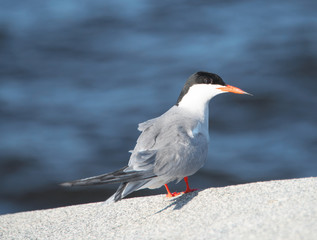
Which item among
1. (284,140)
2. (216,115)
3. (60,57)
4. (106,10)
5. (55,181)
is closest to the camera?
(55,181)

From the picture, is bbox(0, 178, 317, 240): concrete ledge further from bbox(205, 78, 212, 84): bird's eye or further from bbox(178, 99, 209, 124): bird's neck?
bbox(205, 78, 212, 84): bird's eye

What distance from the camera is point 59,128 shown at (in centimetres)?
671

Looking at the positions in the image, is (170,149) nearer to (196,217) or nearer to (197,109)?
(196,217)

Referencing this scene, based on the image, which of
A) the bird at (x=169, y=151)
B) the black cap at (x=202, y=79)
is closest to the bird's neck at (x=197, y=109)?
the bird at (x=169, y=151)

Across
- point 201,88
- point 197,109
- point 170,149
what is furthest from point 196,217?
point 201,88

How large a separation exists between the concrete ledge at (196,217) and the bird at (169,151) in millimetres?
195

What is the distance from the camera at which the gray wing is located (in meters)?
3.31

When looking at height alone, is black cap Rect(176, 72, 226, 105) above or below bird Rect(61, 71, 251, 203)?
above

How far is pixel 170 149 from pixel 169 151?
17 mm

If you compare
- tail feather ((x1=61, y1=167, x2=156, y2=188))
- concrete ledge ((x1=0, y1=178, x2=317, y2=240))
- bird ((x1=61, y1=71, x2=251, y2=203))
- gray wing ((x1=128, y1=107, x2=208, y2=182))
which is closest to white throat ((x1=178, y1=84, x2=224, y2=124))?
bird ((x1=61, y1=71, x2=251, y2=203))

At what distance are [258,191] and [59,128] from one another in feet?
12.9

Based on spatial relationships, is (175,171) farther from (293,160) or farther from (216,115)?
(216,115)

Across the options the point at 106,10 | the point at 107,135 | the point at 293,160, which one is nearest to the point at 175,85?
the point at 107,135

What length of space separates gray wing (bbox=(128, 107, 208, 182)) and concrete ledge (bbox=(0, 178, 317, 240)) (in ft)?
0.71
